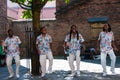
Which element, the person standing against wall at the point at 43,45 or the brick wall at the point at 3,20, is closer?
the person standing against wall at the point at 43,45

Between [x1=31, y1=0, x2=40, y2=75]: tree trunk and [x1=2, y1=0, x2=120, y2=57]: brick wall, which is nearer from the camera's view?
[x1=31, y1=0, x2=40, y2=75]: tree trunk

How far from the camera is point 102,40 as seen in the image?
10727 millimetres

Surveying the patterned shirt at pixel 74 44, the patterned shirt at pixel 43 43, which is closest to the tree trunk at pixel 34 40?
the patterned shirt at pixel 43 43

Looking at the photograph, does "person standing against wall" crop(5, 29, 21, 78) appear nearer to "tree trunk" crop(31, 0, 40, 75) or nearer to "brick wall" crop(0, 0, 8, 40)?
"tree trunk" crop(31, 0, 40, 75)

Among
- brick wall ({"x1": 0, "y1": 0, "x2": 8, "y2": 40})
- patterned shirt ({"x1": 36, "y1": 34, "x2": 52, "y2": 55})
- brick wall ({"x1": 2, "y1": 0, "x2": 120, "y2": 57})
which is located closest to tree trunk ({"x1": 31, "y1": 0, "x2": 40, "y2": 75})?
patterned shirt ({"x1": 36, "y1": 34, "x2": 52, "y2": 55})

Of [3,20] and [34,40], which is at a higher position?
[3,20]

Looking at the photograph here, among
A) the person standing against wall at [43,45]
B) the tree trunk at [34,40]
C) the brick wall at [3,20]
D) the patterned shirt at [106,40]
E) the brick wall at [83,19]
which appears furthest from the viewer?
the brick wall at [83,19]

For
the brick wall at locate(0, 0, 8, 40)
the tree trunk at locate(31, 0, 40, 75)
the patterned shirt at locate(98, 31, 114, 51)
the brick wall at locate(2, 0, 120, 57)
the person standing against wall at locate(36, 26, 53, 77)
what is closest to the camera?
the patterned shirt at locate(98, 31, 114, 51)

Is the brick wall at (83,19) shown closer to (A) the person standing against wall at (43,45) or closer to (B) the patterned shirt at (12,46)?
(A) the person standing against wall at (43,45)

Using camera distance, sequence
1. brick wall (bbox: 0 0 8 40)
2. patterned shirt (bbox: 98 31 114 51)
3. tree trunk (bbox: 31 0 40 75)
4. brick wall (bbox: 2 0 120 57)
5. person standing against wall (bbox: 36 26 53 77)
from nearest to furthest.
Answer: patterned shirt (bbox: 98 31 114 51) < person standing against wall (bbox: 36 26 53 77) < tree trunk (bbox: 31 0 40 75) < brick wall (bbox: 0 0 8 40) < brick wall (bbox: 2 0 120 57)

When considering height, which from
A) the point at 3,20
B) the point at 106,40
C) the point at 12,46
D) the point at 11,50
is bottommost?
the point at 11,50

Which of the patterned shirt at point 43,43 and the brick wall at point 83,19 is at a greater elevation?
the brick wall at point 83,19

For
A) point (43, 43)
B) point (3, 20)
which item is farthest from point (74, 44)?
point (3, 20)

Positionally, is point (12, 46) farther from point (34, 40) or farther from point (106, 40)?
point (106, 40)
